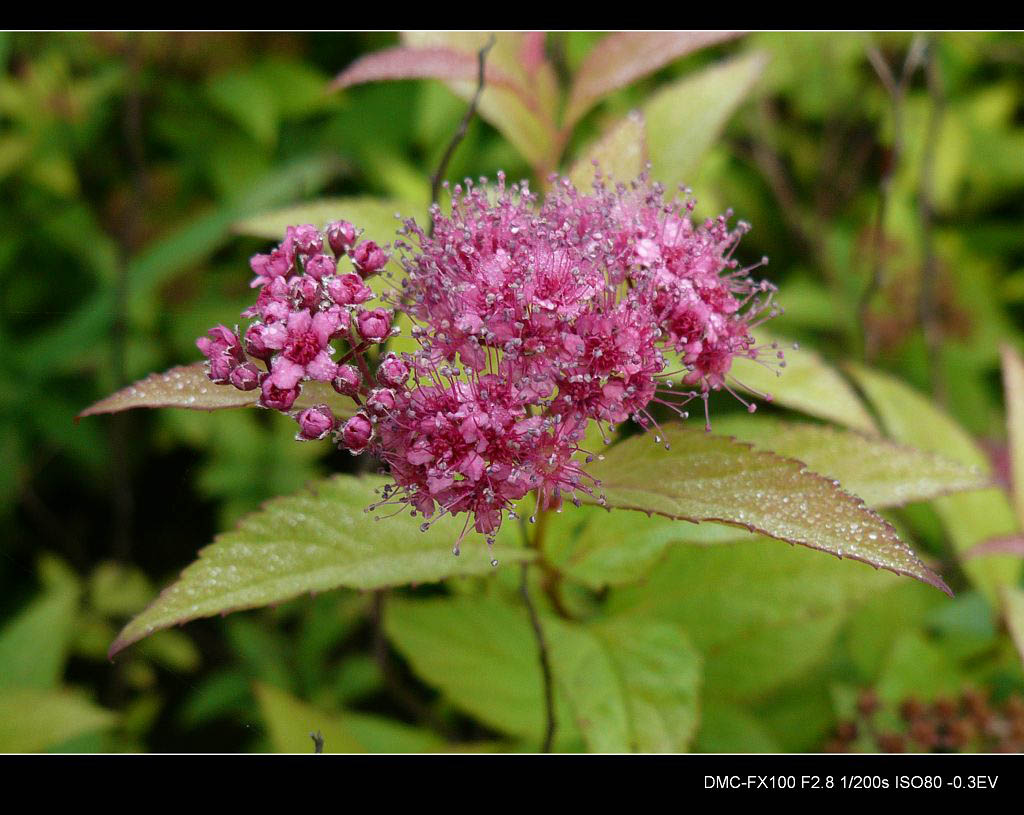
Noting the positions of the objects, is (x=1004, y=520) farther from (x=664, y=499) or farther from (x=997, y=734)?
(x=664, y=499)

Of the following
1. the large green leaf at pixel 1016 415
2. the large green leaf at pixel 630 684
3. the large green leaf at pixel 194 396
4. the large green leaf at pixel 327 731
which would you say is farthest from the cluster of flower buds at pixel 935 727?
the large green leaf at pixel 194 396

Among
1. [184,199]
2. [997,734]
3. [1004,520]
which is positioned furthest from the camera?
[184,199]

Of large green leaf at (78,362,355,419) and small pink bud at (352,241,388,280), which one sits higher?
small pink bud at (352,241,388,280)

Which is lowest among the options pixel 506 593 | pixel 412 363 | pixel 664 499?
pixel 506 593

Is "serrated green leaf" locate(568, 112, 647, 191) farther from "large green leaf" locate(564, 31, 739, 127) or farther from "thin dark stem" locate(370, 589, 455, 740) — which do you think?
"thin dark stem" locate(370, 589, 455, 740)

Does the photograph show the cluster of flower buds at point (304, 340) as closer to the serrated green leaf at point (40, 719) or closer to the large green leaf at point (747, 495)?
the large green leaf at point (747, 495)

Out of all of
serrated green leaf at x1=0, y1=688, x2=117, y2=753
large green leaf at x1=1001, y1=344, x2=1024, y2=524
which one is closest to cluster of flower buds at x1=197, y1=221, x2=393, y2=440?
serrated green leaf at x1=0, y1=688, x2=117, y2=753

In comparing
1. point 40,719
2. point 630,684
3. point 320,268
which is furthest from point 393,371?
point 40,719

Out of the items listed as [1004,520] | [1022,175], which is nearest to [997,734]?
[1004,520]

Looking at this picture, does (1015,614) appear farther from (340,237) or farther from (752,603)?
(340,237)
